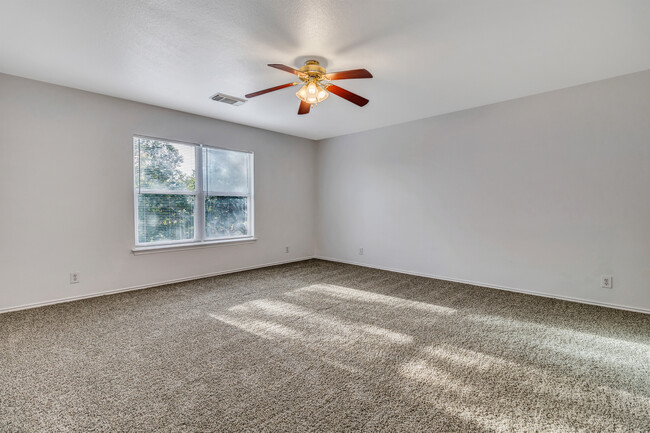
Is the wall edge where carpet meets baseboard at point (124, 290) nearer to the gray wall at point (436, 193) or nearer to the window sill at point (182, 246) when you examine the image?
the gray wall at point (436, 193)

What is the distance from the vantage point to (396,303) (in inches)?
143

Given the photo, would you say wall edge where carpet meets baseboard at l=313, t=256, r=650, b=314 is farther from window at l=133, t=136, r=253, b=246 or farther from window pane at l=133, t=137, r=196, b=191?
window pane at l=133, t=137, r=196, b=191

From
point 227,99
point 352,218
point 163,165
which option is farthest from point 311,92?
point 352,218

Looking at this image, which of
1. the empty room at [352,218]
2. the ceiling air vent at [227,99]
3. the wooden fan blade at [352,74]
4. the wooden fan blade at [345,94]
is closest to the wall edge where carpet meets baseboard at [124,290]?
the empty room at [352,218]

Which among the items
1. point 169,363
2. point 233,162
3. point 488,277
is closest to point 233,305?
point 169,363

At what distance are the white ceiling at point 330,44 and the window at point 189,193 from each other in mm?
880

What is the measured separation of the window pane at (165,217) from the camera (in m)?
4.19

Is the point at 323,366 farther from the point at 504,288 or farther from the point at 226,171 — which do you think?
the point at 226,171

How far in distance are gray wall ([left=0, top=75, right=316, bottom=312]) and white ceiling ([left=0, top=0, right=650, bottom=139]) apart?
0.31 metres

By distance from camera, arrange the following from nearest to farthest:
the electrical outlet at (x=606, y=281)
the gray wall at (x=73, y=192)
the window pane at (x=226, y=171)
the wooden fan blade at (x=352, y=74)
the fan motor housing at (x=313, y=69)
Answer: the wooden fan blade at (x=352, y=74) → the fan motor housing at (x=313, y=69) → the gray wall at (x=73, y=192) → the electrical outlet at (x=606, y=281) → the window pane at (x=226, y=171)

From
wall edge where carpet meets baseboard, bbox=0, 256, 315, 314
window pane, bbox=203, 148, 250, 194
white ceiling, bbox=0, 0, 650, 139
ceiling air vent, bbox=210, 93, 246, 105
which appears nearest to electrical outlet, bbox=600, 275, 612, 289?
white ceiling, bbox=0, 0, 650, 139

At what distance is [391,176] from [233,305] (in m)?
3.30

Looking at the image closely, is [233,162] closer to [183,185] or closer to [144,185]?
[183,185]

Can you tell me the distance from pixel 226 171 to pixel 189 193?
76 cm
